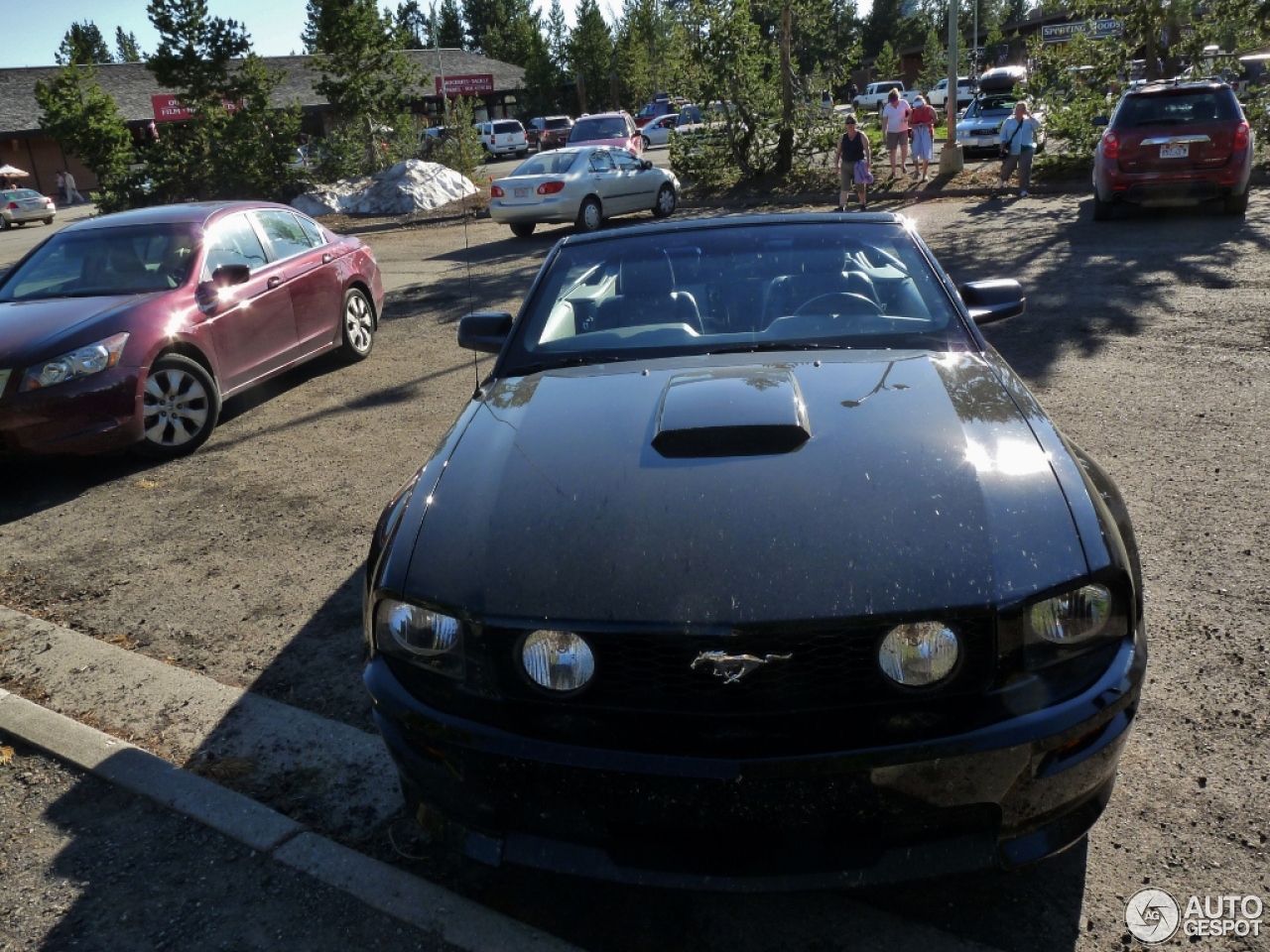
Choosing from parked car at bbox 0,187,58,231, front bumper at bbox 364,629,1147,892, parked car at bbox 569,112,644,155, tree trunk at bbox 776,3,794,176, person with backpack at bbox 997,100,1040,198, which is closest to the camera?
front bumper at bbox 364,629,1147,892

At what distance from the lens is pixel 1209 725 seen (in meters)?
3.28

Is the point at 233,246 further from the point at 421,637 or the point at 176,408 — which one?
the point at 421,637

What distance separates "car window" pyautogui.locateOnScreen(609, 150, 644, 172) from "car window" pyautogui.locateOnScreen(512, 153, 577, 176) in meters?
0.89

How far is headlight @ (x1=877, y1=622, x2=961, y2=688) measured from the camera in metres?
2.25

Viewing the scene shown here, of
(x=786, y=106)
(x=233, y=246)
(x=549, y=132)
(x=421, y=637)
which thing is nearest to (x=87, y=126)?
(x=786, y=106)

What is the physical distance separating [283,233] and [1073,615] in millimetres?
7655

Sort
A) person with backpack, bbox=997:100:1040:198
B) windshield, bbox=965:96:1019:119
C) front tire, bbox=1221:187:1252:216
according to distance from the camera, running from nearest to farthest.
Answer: front tire, bbox=1221:187:1252:216, person with backpack, bbox=997:100:1040:198, windshield, bbox=965:96:1019:119

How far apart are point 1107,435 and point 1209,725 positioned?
3092 millimetres

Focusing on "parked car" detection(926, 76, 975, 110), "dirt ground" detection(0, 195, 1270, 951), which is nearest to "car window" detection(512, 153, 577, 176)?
"dirt ground" detection(0, 195, 1270, 951)

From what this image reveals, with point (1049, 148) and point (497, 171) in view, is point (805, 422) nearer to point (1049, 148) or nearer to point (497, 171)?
point (1049, 148)

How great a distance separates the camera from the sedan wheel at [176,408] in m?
6.75

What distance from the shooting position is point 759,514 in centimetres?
251

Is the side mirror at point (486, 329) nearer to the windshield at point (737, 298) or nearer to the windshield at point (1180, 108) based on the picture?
the windshield at point (737, 298)

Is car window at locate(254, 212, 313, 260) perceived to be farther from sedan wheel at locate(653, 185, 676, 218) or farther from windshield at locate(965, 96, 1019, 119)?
windshield at locate(965, 96, 1019, 119)
